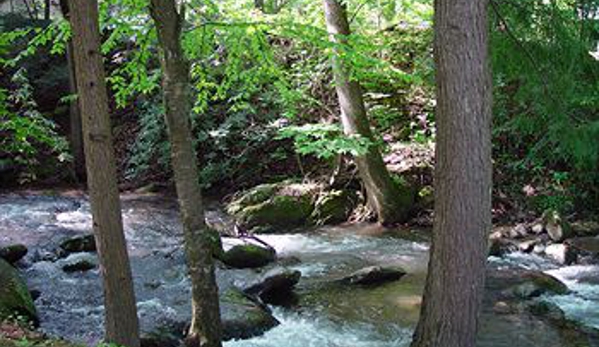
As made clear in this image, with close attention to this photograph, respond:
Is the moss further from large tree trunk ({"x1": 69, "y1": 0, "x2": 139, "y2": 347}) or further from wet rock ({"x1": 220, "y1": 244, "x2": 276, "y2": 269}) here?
large tree trunk ({"x1": 69, "y1": 0, "x2": 139, "y2": 347})

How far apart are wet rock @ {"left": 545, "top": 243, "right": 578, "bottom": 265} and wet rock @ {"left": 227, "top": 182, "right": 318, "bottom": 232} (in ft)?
15.5

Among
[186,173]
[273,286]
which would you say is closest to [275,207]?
[273,286]

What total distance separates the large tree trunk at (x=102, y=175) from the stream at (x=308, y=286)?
1.84m

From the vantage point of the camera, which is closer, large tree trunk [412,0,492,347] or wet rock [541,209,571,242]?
Result: large tree trunk [412,0,492,347]

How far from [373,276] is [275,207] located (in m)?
4.05

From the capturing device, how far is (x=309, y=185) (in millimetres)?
13320

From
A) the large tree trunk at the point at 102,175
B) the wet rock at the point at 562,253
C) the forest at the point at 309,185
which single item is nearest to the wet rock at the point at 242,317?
the forest at the point at 309,185

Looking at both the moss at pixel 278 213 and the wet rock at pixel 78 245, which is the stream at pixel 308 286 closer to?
the wet rock at pixel 78 245

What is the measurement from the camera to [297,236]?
11.8m

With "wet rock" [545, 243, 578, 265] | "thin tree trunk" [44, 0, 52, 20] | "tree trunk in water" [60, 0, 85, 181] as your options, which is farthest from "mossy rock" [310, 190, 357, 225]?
"thin tree trunk" [44, 0, 52, 20]

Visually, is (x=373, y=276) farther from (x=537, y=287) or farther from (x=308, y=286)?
(x=537, y=287)

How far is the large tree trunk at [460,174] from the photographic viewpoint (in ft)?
15.3

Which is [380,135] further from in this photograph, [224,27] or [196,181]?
[196,181]

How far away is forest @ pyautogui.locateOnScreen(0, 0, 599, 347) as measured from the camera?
188 inches
